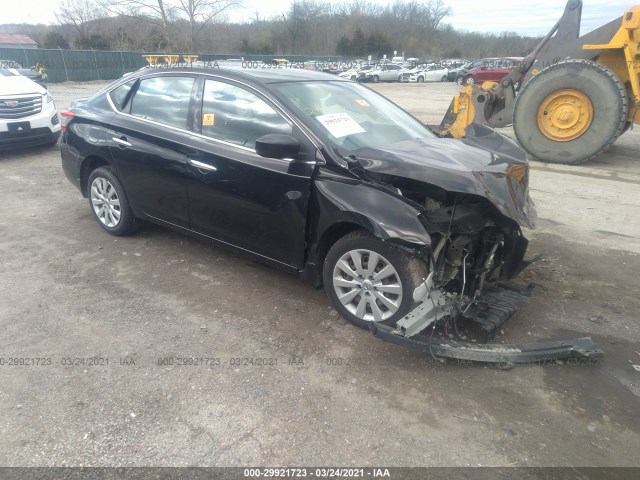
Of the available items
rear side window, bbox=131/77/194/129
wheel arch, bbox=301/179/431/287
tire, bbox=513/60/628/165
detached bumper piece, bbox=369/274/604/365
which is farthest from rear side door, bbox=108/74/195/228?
tire, bbox=513/60/628/165

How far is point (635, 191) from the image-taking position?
701 centimetres

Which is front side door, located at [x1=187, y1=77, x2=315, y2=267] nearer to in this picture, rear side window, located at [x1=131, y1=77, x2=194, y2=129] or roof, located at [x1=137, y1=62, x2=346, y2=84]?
roof, located at [x1=137, y1=62, x2=346, y2=84]

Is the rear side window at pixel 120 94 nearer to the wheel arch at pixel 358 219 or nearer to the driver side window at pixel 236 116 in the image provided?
the driver side window at pixel 236 116

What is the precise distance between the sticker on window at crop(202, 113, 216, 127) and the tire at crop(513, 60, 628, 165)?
6.85 meters

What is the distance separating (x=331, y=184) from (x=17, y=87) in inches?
311

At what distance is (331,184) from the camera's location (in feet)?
10.6

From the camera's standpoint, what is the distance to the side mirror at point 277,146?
3.19 metres

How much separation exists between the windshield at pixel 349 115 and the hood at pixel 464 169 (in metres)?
0.22

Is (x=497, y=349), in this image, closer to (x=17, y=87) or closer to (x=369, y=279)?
(x=369, y=279)

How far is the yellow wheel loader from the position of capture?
7.76 m

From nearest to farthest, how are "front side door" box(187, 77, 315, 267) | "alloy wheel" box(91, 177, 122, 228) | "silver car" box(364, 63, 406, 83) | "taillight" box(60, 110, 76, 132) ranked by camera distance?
"front side door" box(187, 77, 315, 267) < "alloy wheel" box(91, 177, 122, 228) < "taillight" box(60, 110, 76, 132) < "silver car" box(364, 63, 406, 83)

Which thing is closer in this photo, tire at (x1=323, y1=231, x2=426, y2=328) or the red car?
tire at (x1=323, y1=231, x2=426, y2=328)

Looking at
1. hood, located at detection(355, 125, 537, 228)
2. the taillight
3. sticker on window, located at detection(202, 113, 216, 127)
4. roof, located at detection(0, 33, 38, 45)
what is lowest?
roof, located at detection(0, 33, 38, 45)

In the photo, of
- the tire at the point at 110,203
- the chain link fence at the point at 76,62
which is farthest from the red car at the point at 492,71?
the tire at the point at 110,203
